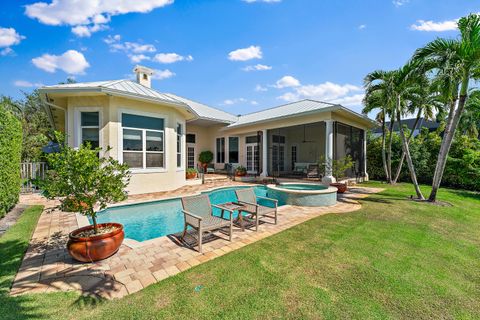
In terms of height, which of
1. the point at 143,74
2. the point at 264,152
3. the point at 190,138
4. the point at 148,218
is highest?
the point at 143,74

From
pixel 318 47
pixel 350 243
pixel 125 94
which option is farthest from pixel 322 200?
pixel 125 94

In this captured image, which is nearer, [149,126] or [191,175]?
[149,126]

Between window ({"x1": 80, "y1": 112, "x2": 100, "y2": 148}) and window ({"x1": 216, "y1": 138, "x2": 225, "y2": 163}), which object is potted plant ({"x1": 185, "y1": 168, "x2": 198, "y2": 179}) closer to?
window ({"x1": 80, "y1": 112, "x2": 100, "y2": 148})

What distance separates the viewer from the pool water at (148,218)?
5766 mm

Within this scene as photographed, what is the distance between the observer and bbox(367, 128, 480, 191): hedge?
11.5 meters

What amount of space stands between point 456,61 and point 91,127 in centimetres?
1393

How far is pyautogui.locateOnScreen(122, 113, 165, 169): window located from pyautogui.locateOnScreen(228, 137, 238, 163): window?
8.59 m

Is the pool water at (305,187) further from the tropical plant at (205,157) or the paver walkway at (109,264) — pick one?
the tropical plant at (205,157)

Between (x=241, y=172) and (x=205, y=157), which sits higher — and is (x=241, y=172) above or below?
below

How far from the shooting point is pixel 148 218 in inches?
271

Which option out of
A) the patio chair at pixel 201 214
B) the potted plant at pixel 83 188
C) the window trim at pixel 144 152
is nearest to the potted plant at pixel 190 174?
the window trim at pixel 144 152

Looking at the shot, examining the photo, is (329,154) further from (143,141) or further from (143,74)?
(143,74)

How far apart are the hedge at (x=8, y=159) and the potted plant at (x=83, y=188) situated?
3.89m

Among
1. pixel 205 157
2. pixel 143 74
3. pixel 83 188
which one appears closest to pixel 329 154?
pixel 205 157
